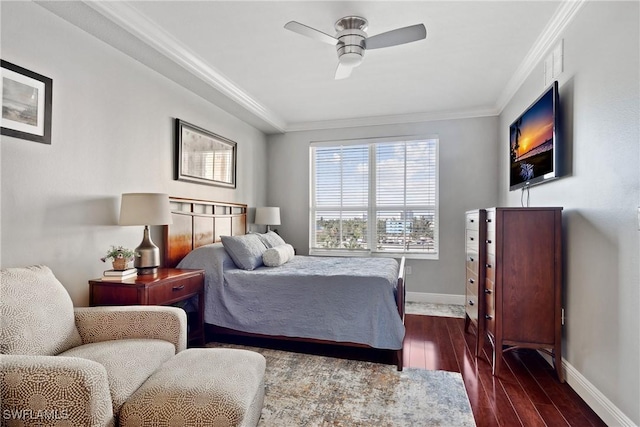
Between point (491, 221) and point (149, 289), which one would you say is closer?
point (149, 289)

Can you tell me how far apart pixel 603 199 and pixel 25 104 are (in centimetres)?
357

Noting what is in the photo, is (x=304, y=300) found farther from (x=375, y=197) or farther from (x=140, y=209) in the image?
(x=375, y=197)

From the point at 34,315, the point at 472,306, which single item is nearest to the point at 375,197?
the point at 472,306

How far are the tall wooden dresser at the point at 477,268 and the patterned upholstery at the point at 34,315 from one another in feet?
9.49

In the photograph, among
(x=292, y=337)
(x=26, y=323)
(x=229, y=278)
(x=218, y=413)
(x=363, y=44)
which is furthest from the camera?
(x=229, y=278)

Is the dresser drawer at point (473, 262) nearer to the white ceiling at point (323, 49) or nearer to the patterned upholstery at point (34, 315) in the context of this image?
the white ceiling at point (323, 49)

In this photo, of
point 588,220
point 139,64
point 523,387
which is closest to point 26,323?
point 139,64

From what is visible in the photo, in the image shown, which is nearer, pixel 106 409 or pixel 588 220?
pixel 106 409

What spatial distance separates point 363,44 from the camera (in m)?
2.39

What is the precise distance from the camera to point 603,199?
1.92 metres

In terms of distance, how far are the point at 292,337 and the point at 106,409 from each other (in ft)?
5.51

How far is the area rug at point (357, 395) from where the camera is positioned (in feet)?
6.12

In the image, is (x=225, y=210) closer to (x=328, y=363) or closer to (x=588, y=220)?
(x=328, y=363)

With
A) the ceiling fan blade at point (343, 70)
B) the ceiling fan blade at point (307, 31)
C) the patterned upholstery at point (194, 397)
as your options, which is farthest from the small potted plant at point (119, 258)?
the ceiling fan blade at point (343, 70)
